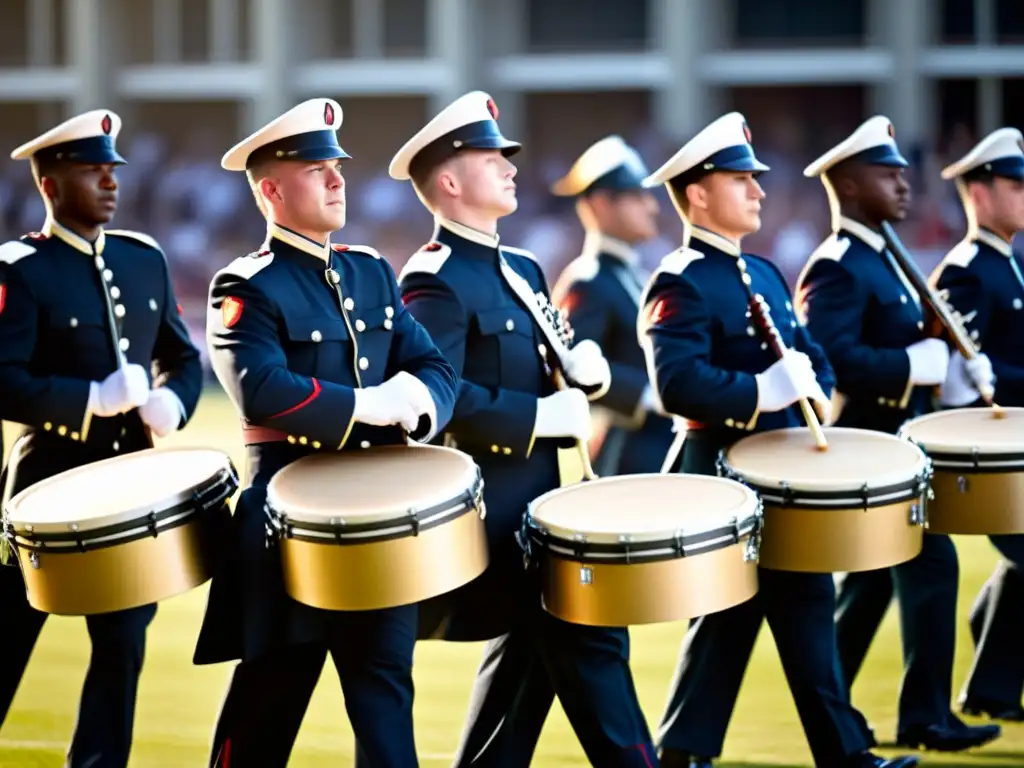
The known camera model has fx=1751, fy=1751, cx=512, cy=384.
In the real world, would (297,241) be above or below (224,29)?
below

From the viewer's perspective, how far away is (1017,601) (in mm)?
5684

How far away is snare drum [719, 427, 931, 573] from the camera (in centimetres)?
427

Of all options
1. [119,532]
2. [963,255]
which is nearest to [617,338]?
[963,255]

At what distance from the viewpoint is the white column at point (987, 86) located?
21.6 meters

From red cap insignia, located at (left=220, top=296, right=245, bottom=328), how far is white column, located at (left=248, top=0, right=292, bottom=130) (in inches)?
798

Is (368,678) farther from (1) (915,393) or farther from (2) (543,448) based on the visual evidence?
(1) (915,393)

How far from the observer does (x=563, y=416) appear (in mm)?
4477

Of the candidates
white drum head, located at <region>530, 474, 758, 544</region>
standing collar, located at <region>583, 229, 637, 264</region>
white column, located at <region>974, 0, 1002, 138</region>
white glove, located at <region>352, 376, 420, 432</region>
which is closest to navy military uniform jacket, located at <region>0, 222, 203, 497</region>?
white glove, located at <region>352, 376, 420, 432</region>

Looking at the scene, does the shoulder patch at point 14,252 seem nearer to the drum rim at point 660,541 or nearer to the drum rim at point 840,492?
the drum rim at point 660,541

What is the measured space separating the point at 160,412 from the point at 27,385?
372mm

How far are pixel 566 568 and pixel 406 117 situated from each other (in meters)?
21.4

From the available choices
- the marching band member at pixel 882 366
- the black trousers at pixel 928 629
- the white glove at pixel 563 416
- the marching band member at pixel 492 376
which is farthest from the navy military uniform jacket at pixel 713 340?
the black trousers at pixel 928 629

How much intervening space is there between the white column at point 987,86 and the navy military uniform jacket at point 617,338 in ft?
48.9

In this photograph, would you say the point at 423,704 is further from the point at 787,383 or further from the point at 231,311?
the point at 231,311
